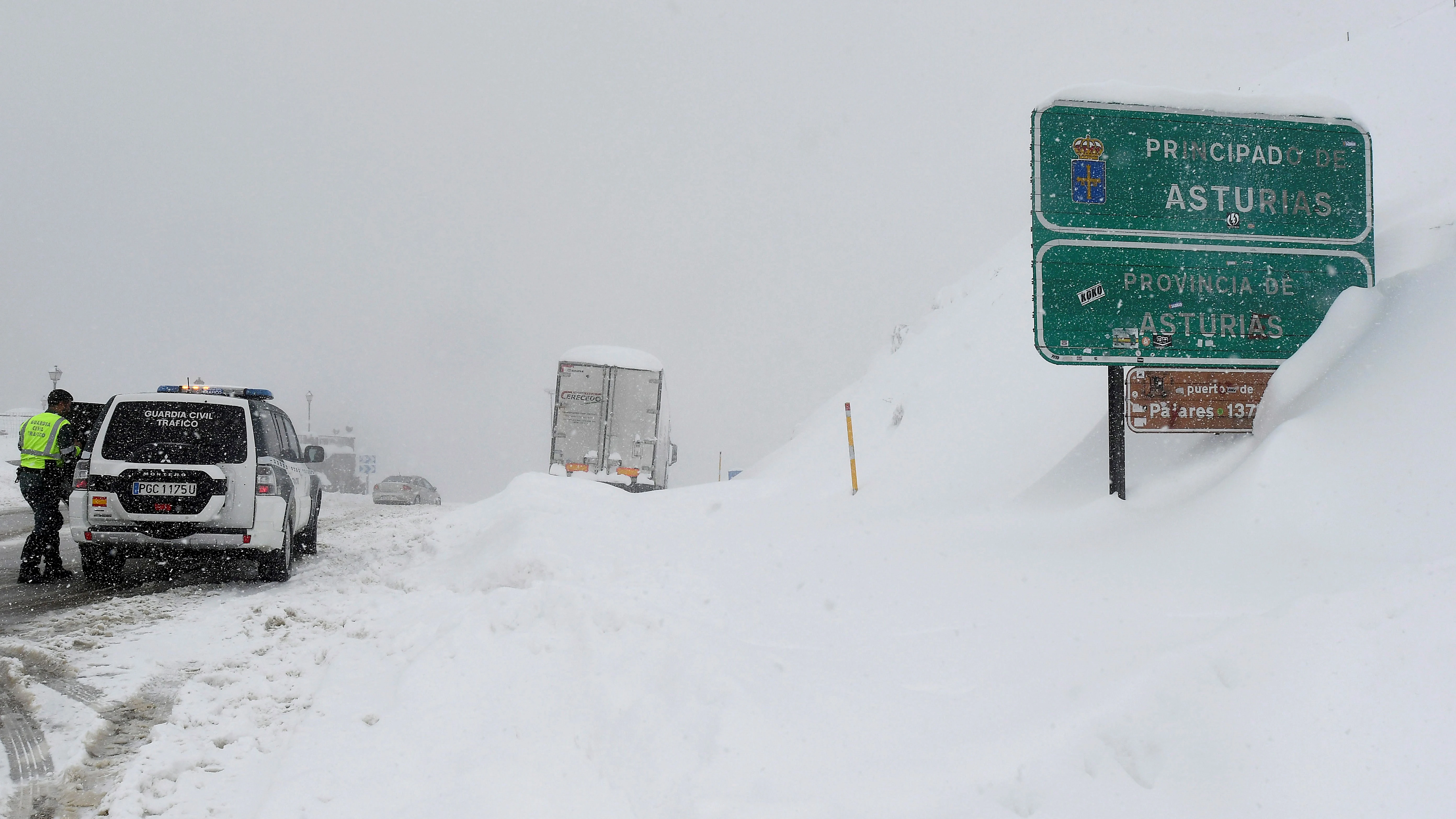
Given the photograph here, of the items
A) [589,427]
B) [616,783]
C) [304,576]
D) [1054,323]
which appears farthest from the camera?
[589,427]

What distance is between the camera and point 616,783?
12.0 feet

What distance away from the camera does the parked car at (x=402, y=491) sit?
33.7 meters

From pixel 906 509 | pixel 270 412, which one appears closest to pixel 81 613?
pixel 270 412

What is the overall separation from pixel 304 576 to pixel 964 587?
7402 mm

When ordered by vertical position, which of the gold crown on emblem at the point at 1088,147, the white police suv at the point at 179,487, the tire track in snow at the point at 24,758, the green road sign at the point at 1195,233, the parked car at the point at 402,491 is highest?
the gold crown on emblem at the point at 1088,147

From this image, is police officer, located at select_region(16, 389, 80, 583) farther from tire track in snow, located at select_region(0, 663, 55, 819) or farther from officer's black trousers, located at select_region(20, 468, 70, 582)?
tire track in snow, located at select_region(0, 663, 55, 819)

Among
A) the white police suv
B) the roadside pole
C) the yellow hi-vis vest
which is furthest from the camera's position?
the yellow hi-vis vest

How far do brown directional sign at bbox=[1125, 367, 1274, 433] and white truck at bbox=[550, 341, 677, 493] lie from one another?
15.2m

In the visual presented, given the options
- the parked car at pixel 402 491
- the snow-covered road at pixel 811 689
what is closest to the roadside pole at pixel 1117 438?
the snow-covered road at pixel 811 689

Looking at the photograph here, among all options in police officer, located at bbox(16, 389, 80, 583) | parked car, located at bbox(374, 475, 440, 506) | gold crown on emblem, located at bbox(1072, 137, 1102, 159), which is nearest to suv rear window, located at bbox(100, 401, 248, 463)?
police officer, located at bbox(16, 389, 80, 583)

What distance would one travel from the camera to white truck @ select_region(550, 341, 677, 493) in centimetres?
2105

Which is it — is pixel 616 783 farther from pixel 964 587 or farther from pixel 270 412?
pixel 270 412

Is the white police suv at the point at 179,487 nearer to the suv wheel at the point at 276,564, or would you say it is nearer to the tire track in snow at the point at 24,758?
the suv wheel at the point at 276,564

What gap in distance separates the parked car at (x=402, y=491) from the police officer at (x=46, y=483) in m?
22.5
